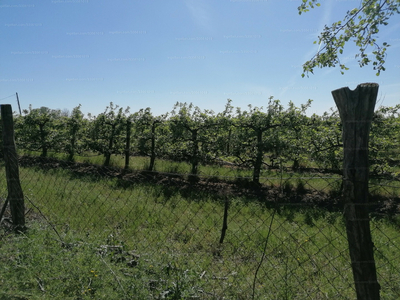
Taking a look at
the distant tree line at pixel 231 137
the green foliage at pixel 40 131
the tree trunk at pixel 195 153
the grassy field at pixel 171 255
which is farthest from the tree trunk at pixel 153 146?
the green foliage at pixel 40 131

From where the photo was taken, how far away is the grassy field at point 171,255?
2502 mm

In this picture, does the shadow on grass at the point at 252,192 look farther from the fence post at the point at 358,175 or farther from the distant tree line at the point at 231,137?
the fence post at the point at 358,175

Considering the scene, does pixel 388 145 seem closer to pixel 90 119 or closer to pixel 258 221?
pixel 258 221

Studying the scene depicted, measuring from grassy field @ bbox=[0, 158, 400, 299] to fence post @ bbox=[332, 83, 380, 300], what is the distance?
1.26ft

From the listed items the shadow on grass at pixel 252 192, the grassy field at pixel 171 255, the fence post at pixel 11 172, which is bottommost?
the grassy field at pixel 171 255

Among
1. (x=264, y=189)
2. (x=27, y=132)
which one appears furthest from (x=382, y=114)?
(x=27, y=132)

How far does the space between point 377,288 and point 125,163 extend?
9.02 metres

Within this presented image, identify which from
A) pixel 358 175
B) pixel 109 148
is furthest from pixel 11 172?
pixel 109 148

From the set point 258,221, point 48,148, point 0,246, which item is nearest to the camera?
point 0,246

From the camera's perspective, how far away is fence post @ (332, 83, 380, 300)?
5.55ft

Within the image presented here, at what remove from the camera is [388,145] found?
21.4ft

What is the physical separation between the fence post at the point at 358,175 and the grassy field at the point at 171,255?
383 millimetres

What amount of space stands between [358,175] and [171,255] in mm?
2146

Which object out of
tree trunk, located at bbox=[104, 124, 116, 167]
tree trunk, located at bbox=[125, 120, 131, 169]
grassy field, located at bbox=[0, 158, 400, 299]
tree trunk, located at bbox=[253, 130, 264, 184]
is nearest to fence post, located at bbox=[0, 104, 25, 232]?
grassy field, located at bbox=[0, 158, 400, 299]
